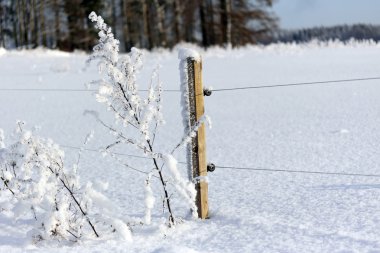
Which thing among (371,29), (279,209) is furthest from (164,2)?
(279,209)

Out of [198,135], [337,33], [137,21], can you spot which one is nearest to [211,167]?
[198,135]

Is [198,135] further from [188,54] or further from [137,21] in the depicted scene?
[137,21]

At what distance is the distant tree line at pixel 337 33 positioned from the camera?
868 inches

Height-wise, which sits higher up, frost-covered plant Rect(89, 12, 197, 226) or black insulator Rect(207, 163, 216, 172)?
frost-covered plant Rect(89, 12, 197, 226)

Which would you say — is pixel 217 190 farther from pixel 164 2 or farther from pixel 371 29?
pixel 164 2

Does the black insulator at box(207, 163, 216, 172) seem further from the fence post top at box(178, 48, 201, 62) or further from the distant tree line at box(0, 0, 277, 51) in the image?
the distant tree line at box(0, 0, 277, 51)

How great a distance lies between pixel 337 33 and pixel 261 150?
2017 centimetres

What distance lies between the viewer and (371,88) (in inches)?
331

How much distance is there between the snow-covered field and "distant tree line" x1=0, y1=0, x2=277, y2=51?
961cm

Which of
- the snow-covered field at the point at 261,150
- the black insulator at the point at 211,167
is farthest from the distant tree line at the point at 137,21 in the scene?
the black insulator at the point at 211,167

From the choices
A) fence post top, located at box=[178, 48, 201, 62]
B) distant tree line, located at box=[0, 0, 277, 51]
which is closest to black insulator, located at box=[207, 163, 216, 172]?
fence post top, located at box=[178, 48, 201, 62]

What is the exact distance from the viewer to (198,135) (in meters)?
3.30

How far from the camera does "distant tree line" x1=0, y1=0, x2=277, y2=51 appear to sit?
23233mm

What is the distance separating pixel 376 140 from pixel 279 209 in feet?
7.82
